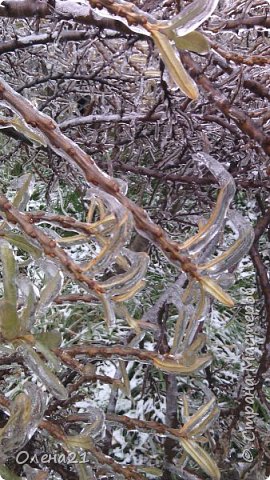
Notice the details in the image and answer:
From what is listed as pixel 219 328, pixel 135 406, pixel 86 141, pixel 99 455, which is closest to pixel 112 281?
pixel 99 455

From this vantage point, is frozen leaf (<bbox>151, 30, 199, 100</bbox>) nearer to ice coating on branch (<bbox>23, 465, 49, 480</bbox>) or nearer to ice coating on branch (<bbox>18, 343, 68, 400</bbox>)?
ice coating on branch (<bbox>18, 343, 68, 400</bbox>)

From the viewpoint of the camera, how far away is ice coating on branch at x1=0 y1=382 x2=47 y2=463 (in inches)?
17.1

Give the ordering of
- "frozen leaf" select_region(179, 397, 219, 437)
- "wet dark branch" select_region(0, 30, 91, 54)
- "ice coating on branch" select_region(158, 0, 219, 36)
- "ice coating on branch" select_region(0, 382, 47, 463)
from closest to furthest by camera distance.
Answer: "ice coating on branch" select_region(158, 0, 219, 36) < "ice coating on branch" select_region(0, 382, 47, 463) < "frozen leaf" select_region(179, 397, 219, 437) < "wet dark branch" select_region(0, 30, 91, 54)

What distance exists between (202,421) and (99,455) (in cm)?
11

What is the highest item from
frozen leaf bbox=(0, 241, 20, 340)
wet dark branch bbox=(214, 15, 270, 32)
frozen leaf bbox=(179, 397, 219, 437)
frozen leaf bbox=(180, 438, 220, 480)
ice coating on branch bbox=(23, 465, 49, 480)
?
wet dark branch bbox=(214, 15, 270, 32)

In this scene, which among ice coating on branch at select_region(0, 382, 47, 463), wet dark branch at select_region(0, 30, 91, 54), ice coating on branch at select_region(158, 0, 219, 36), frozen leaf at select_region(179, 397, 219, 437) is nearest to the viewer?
ice coating on branch at select_region(158, 0, 219, 36)

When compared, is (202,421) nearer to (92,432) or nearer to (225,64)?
(92,432)

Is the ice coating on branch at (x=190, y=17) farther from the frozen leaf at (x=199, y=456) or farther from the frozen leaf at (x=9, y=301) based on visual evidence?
the frozen leaf at (x=199, y=456)

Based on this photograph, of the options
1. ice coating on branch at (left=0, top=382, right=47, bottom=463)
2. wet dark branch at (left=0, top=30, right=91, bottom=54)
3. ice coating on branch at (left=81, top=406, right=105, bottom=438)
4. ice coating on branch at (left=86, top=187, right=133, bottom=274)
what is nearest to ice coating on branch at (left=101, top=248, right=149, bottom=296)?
ice coating on branch at (left=86, top=187, right=133, bottom=274)

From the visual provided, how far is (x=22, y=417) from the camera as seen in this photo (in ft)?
1.42

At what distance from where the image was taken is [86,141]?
3.11 ft

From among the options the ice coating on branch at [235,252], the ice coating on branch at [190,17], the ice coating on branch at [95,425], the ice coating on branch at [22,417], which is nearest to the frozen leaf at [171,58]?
the ice coating on branch at [190,17]

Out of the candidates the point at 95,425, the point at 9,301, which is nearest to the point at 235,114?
the point at 9,301

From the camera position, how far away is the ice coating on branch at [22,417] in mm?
435
